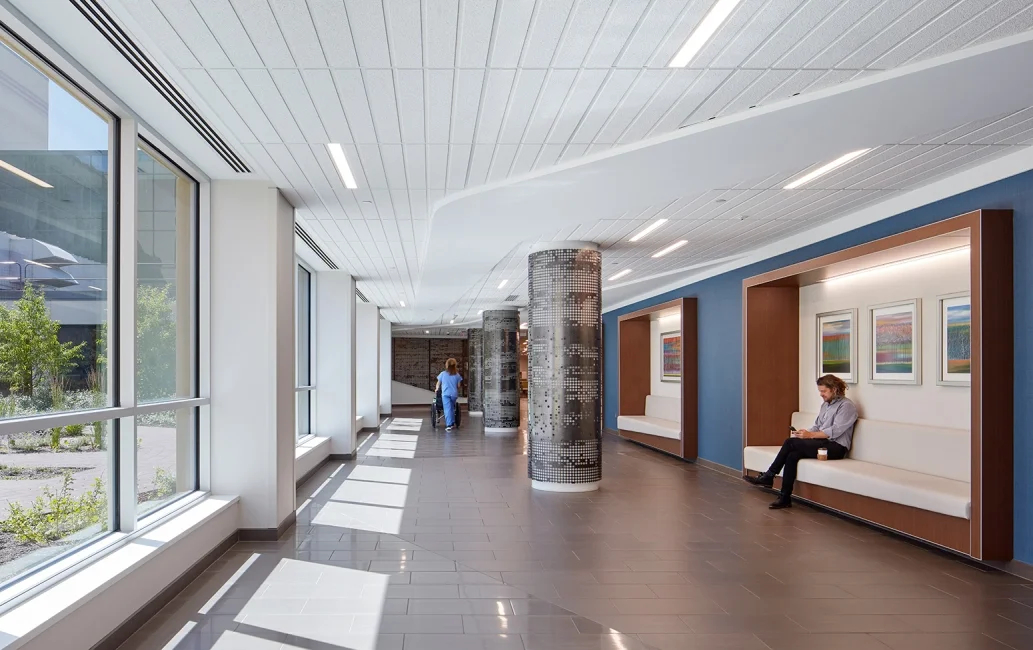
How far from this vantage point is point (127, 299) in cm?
456

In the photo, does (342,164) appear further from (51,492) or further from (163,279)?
(51,492)

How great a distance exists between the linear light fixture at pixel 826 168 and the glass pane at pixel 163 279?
4.75 metres

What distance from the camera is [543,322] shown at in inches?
344

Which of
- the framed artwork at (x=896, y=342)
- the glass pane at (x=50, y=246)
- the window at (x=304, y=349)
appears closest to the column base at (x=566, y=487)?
the framed artwork at (x=896, y=342)

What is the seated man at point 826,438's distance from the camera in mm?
7730

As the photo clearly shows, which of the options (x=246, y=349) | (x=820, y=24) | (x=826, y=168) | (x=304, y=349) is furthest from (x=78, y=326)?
(x=304, y=349)

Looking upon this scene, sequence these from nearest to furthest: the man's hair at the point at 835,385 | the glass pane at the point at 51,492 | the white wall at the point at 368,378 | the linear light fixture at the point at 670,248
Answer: the glass pane at the point at 51,492 < the man's hair at the point at 835,385 < the linear light fixture at the point at 670,248 < the white wall at the point at 368,378

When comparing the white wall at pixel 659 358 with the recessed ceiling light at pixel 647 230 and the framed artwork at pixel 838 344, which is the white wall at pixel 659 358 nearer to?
the framed artwork at pixel 838 344

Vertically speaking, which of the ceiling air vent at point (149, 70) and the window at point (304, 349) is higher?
the ceiling air vent at point (149, 70)

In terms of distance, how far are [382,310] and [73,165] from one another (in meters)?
16.8

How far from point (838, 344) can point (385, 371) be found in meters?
17.5

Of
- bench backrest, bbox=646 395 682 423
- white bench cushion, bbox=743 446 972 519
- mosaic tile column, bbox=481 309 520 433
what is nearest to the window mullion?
white bench cushion, bbox=743 446 972 519

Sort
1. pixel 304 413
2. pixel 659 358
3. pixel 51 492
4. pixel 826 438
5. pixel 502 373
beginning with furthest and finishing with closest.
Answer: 1. pixel 502 373
2. pixel 659 358
3. pixel 304 413
4. pixel 826 438
5. pixel 51 492

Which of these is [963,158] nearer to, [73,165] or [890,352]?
[890,352]
